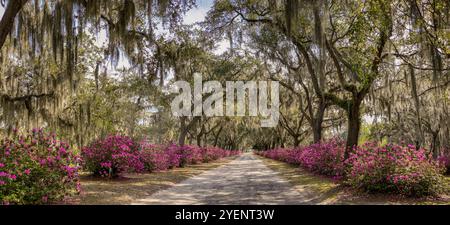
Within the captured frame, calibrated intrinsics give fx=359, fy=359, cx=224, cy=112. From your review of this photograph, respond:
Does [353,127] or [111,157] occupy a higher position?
[353,127]

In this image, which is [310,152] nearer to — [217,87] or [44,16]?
[217,87]

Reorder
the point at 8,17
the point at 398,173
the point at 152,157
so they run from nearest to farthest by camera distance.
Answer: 1. the point at 8,17
2. the point at 398,173
3. the point at 152,157

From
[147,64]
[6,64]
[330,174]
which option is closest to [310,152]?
[330,174]

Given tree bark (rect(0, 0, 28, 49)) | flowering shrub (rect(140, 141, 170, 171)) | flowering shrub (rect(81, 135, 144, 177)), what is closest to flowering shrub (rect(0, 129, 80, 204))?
tree bark (rect(0, 0, 28, 49))

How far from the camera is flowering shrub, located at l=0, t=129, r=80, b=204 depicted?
6758 millimetres

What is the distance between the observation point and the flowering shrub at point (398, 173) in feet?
28.4

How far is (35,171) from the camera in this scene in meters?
7.39

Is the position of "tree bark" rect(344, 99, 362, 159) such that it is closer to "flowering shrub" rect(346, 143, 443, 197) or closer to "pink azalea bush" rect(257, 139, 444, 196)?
"pink azalea bush" rect(257, 139, 444, 196)

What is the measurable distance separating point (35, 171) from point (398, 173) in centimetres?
840

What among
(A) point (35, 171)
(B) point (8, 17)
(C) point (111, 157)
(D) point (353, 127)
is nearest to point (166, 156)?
(C) point (111, 157)

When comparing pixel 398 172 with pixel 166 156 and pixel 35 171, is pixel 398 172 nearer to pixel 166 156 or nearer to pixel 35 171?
pixel 35 171

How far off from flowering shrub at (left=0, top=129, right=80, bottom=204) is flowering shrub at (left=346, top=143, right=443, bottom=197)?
7.22 meters

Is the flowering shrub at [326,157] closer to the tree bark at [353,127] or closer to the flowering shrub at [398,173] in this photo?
the tree bark at [353,127]

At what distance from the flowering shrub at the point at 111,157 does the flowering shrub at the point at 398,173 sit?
798 centimetres
